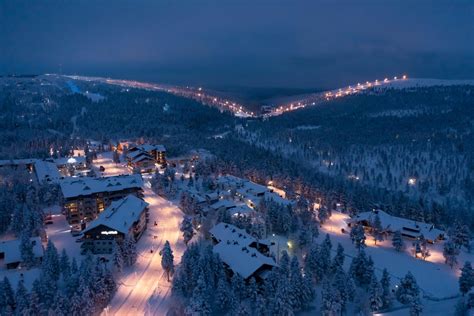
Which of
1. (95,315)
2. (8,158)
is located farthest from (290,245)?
(8,158)

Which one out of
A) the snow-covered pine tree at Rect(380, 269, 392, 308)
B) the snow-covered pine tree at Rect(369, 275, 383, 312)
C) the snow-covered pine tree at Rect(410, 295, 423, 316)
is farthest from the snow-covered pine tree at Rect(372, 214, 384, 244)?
the snow-covered pine tree at Rect(410, 295, 423, 316)

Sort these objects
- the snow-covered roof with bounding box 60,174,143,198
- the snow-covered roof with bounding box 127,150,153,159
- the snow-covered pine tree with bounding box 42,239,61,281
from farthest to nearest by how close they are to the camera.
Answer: the snow-covered roof with bounding box 127,150,153,159 < the snow-covered roof with bounding box 60,174,143,198 < the snow-covered pine tree with bounding box 42,239,61,281

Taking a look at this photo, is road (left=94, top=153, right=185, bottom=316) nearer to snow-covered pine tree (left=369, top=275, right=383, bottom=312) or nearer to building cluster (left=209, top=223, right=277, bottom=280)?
building cluster (left=209, top=223, right=277, bottom=280)

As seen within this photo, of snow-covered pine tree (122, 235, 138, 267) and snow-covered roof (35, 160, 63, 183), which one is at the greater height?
snow-covered pine tree (122, 235, 138, 267)

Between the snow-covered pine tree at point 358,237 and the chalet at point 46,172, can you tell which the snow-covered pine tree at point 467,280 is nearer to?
the snow-covered pine tree at point 358,237

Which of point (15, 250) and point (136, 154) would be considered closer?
point (15, 250)

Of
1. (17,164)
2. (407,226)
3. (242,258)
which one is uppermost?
(242,258)

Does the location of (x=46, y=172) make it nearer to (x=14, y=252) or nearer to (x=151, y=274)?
(x=14, y=252)

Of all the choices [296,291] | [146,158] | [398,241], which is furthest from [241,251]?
[146,158]
